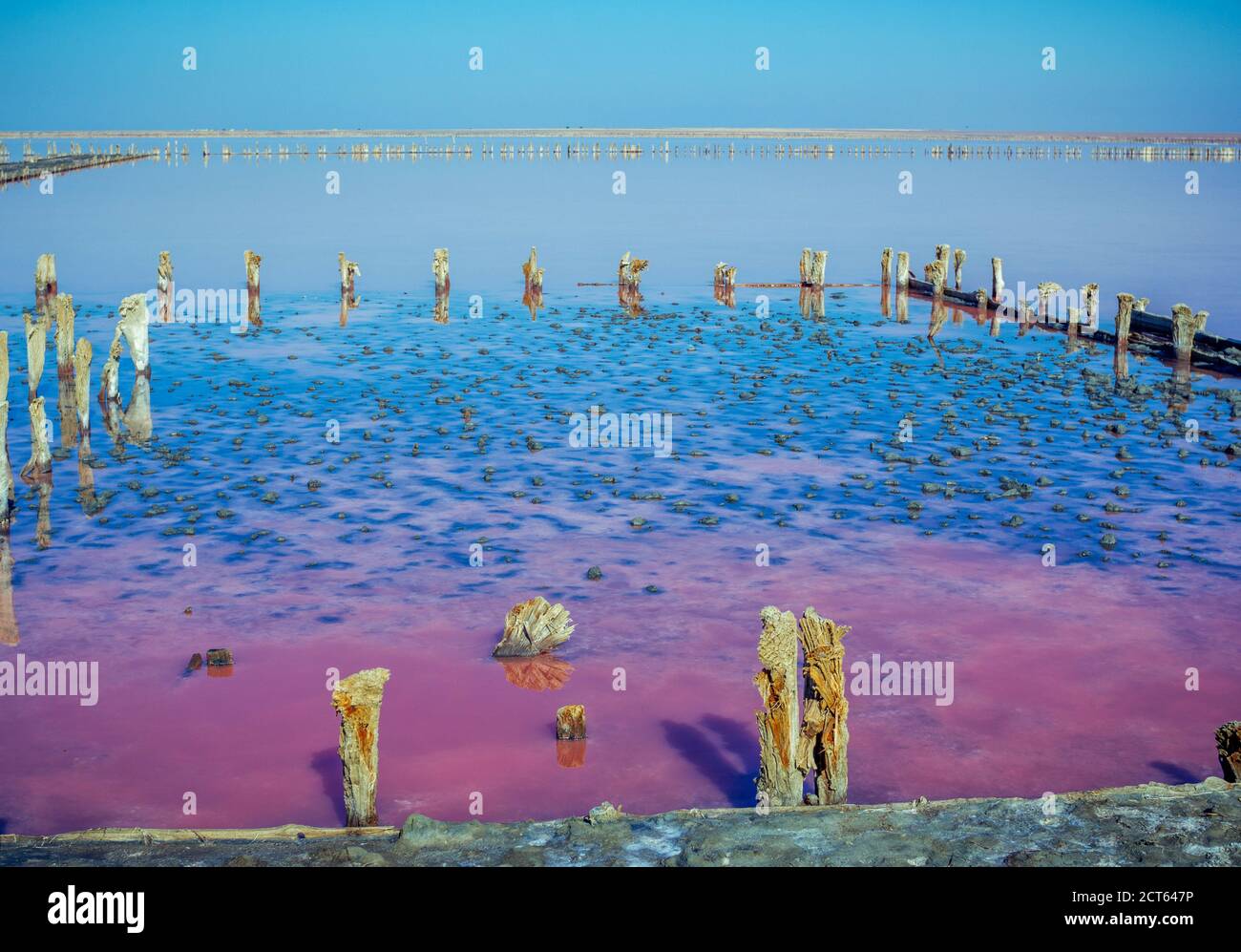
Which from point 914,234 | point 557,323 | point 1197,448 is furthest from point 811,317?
point 914,234

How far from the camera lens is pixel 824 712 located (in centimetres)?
999

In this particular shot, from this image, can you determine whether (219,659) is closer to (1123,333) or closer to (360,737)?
(360,737)

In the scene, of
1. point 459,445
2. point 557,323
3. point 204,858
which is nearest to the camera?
point 204,858

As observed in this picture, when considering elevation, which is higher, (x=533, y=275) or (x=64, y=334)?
(x=533, y=275)

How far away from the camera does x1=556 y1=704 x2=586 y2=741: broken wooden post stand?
12.3m

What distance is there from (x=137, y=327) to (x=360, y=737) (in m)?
18.6

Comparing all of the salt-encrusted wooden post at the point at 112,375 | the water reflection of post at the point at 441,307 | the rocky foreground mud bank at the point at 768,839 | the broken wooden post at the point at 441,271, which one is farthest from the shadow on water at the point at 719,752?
the broken wooden post at the point at 441,271

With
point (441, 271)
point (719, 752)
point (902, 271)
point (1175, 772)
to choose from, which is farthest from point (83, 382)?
point (902, 271)

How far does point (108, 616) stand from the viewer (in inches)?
590

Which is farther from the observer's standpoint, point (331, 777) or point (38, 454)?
point (38, 454)

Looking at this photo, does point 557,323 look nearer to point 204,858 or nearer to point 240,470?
point 240,470
